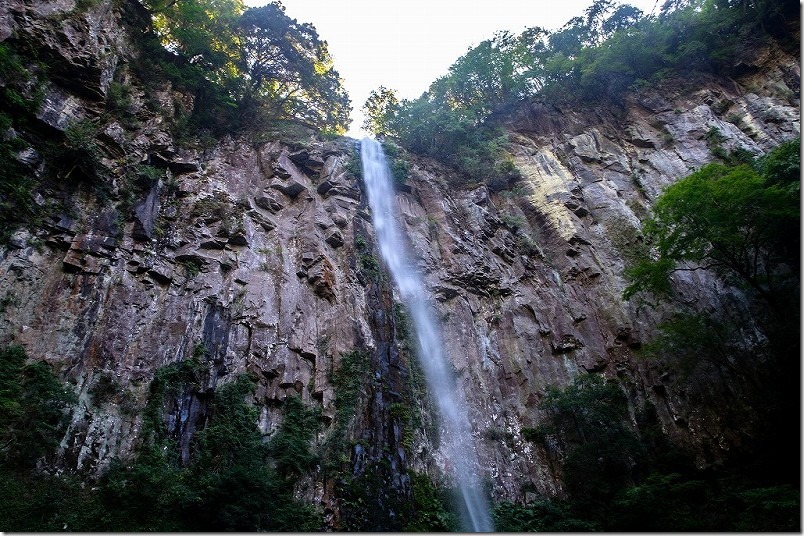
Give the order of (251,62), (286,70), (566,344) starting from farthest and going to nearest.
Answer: (286,70) → (251,62) → (566,344)

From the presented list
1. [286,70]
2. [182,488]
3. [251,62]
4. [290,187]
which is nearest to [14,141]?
[290,187]

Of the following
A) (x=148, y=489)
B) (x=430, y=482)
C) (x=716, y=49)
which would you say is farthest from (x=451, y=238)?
(x=716, y=49)

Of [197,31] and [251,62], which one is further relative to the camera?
[251,62]

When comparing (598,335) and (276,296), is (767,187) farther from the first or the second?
(276,296)

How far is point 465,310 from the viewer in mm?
15555

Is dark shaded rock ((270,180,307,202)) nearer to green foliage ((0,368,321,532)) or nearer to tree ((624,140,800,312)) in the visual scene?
green foliage ((0,368,321,532))

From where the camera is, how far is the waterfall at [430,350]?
37.9ft

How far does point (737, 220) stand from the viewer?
38.4 ft

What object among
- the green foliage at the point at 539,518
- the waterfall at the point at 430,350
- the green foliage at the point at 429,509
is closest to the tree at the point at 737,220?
the waterfall at the point at 430,350

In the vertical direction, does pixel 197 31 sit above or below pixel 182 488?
above

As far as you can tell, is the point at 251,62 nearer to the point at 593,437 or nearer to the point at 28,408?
the point at 28,408

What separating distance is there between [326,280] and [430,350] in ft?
12.9

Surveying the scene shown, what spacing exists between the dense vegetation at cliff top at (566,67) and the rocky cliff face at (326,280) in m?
2.97

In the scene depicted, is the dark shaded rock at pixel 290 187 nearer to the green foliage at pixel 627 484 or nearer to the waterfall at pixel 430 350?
the waterfall at pixel 430 350
